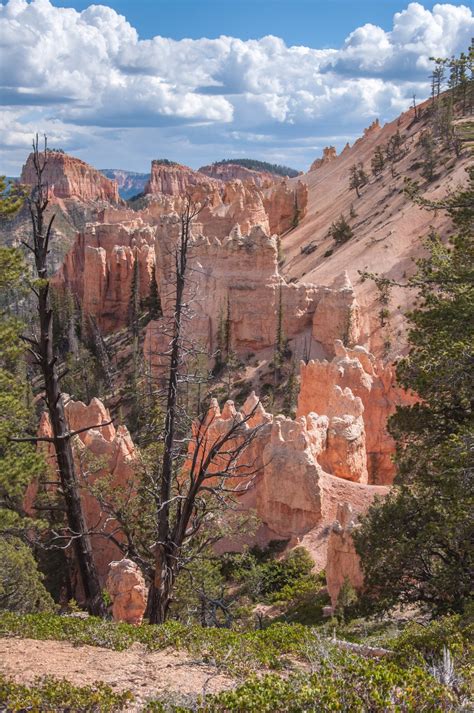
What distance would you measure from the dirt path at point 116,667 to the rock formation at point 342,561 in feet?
27.8

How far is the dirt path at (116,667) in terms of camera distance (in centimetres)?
752

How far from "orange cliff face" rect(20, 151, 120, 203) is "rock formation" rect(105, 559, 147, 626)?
166m

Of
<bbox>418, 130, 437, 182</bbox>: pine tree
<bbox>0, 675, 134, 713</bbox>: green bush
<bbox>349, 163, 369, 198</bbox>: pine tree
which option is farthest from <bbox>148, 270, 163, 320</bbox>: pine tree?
<bbox>0, 675, 134, 713</bbox>: green bush

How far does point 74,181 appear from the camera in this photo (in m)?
179

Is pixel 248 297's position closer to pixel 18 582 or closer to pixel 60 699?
pixel 18 582

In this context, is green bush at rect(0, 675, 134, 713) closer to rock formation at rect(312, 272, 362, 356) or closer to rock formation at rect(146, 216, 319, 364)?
rock formation at rect(312, 272, 362, 356)

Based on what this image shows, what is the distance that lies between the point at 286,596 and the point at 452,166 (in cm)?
5022

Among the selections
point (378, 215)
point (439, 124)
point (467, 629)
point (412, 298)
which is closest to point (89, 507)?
point (467, 629)

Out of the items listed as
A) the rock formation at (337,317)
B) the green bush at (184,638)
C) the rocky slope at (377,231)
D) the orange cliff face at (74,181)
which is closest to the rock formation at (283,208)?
the rocky slope at (377,231)

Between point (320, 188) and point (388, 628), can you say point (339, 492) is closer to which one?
point (388, 628)

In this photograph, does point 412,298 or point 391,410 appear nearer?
point 391,410

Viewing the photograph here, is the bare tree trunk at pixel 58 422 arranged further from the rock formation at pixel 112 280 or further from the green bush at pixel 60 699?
the rock formation at pixel 112 280

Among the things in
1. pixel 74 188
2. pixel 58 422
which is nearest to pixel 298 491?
pixel 58 422

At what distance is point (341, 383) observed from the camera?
29.5 meters
